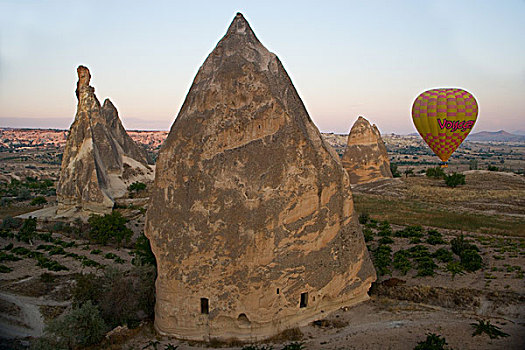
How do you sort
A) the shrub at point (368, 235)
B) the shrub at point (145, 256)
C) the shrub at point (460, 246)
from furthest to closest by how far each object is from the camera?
the shrub at point (368, 235), the shrub at point (460, 246), the shrub at point (145, 256)

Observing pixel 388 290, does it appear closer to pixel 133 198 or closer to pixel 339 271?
pixel 339 271

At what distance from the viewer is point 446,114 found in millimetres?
28500

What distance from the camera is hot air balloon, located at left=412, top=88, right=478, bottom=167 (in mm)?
28391

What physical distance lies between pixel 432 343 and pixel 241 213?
5.12 metres

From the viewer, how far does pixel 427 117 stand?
2958cm

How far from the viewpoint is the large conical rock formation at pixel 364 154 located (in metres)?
39.5

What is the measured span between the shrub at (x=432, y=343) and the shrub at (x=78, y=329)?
26.1 feet

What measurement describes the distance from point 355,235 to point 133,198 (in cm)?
2319

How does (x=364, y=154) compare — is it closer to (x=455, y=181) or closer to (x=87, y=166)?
(x=455, y=181)

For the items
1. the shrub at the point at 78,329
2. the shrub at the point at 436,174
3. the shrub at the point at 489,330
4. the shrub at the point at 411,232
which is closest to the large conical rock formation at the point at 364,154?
Answer: the shrub at the point at 436,174

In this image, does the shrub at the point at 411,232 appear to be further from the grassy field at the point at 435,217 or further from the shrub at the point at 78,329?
the shrub at the point at 78,329

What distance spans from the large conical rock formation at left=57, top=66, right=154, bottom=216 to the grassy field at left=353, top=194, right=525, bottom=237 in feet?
59.2

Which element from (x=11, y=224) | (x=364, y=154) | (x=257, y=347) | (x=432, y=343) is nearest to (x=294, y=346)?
(x=257, y=347)

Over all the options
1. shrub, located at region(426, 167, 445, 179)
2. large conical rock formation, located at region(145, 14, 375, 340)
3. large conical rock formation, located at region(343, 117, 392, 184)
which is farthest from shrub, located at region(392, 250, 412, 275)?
shrub, located at region(426, 167, 445, 179)
